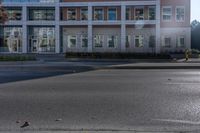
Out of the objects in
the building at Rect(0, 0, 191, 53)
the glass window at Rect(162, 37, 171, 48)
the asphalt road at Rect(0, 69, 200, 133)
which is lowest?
the asphalt road at Rect(0, 69, 200, 133)

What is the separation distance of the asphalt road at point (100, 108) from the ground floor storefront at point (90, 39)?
145ft

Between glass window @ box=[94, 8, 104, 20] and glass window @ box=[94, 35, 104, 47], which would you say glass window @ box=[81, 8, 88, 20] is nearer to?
glass window @ box=[94, 8, 104, 20]

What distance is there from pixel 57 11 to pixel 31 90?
45104 millimetres

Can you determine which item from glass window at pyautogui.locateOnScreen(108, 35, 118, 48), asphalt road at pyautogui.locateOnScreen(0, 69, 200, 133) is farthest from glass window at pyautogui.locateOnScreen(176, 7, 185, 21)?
asphalt road at pyautogui.locateOnScreen(0, 69, 200, 133)

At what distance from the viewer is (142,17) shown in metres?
57.2

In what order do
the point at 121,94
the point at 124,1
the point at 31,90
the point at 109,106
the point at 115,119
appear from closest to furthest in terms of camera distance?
the point at 115,119, the point at 109,106, the point at 121,94, the point at 31,90, the point at 124,1

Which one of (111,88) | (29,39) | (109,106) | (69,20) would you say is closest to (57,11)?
(69,20)

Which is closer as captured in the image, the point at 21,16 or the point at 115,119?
Answer: the point at 115,119

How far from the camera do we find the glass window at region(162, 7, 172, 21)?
190 feet

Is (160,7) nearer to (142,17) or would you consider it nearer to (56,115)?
(142,17)

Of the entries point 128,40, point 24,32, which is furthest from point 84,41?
point 24,32

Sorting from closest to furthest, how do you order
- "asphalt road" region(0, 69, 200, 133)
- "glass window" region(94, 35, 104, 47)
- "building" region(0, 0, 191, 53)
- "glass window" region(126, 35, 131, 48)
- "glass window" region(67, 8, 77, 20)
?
"asphalt road" region(0, 69, 200, 133)
"building" region(0, 0, 191, 53)
"glass window" region(126, 35, 131, 48)
"glass window" region(67, 8, 77, 20)
"glass window" region(94, 35, 104, 47)

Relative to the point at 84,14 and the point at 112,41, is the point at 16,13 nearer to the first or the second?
the point at 84,14

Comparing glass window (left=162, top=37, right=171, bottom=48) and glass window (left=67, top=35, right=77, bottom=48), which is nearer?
glass window (left=162, top=37, right=171, bottom=48)
